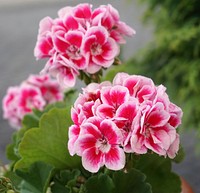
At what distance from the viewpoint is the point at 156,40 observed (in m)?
1.96

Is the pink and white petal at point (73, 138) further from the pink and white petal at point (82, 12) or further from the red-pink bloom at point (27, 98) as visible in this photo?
the red-pink bloom at point (27, 98)

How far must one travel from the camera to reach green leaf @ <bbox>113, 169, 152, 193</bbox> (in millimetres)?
667

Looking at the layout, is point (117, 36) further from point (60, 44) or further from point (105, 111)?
point (105, 111)

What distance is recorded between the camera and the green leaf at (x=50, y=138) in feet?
2.38

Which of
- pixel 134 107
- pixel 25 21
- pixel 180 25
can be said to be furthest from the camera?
pixel 25 21

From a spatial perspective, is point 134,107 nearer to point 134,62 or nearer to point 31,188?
point 31,188

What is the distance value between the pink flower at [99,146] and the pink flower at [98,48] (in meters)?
0.16

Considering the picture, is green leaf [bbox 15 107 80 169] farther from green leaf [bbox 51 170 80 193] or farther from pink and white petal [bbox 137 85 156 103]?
pink and white petal [bbox 137 85 156 103]

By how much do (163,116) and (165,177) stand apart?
0.20 m

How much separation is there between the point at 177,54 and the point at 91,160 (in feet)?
4.70

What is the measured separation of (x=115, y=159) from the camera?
0.58 metres

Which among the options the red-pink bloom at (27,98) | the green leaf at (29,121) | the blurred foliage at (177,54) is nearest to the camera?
the green leaf at (29,121)

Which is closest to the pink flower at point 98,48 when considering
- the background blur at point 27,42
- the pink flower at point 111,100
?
the pink flower at point 111,100

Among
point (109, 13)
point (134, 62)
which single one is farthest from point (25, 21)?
point (109, 13)
